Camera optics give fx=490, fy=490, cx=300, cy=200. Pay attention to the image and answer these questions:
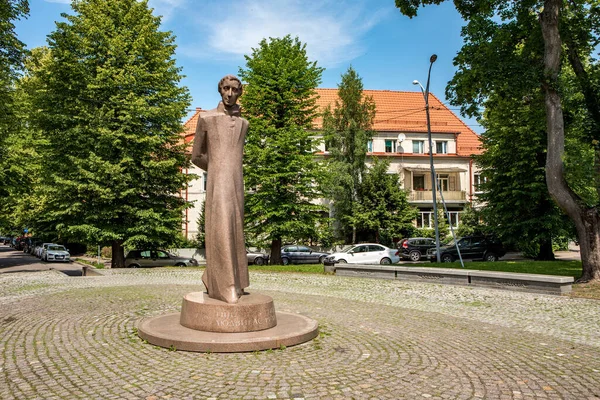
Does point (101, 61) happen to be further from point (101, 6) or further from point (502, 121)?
point (502, 121)

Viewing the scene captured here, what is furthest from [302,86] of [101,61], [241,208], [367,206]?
[241,208]

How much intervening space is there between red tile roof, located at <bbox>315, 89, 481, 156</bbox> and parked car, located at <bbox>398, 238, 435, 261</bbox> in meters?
16.4

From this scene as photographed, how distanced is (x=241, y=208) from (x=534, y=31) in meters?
14.1

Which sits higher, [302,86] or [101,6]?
[101,6]

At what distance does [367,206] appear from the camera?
131ft

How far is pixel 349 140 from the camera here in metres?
41.9

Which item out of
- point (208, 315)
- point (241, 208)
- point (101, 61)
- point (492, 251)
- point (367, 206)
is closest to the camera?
point (208, 315)

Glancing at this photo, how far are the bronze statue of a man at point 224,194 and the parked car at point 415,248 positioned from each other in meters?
28.7

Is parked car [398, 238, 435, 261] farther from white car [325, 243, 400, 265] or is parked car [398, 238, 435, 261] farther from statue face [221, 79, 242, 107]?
statue face [221, 79, 242, 107]

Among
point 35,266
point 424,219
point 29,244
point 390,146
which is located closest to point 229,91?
point 35,266

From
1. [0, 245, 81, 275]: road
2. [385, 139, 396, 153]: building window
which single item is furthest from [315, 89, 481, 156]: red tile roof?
[0, 245, 81, 275]: road

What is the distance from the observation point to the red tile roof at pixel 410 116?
4981 cm

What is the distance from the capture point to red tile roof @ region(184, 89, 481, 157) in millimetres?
49781

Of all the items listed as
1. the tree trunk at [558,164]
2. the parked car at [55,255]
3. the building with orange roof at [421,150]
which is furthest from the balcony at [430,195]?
the tree trunk at [558,164]
